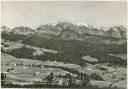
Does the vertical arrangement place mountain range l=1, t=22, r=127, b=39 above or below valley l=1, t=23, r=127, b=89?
above

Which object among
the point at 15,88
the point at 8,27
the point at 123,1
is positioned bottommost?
the point at 15,88

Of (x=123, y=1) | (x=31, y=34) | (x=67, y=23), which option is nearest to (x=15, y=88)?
(x=31, y=34)

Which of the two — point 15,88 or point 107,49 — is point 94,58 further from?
point 15,88

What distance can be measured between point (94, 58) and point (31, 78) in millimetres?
557

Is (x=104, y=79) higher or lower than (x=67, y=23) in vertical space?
lower

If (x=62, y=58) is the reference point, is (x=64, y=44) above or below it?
above

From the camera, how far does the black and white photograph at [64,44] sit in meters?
3.39

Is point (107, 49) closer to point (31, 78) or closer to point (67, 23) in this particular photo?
point (67, 23)

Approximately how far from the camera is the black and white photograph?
3391mm

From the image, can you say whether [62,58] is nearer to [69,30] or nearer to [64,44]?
[64,44]

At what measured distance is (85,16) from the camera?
11.2ft

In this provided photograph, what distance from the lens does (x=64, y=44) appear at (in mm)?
3439

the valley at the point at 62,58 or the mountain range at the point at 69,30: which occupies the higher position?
the mountain range at the point at 69,30

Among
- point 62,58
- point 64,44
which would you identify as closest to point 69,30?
point 64,44
